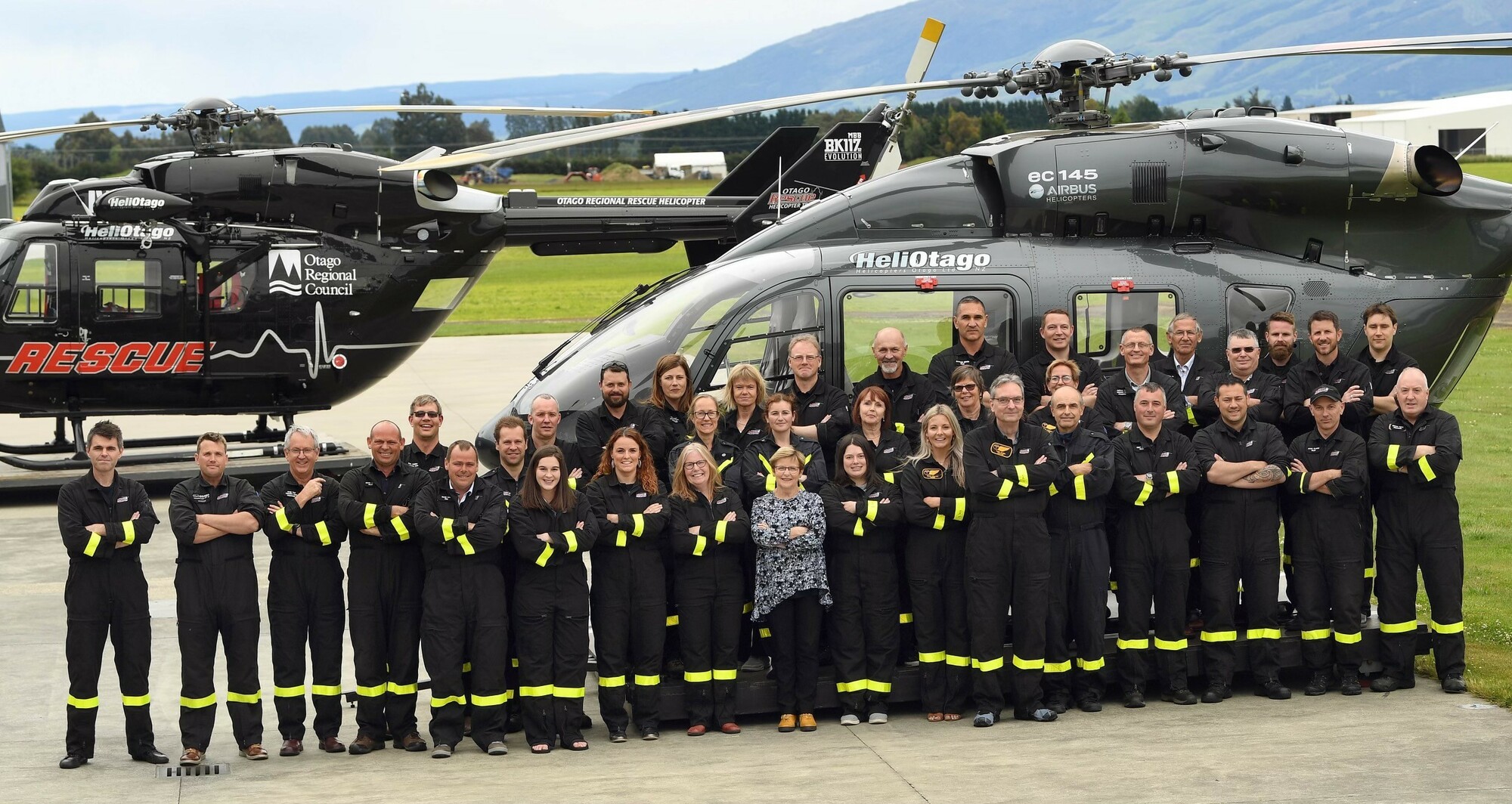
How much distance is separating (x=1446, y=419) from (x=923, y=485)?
286 centimetres

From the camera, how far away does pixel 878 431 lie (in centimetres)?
830

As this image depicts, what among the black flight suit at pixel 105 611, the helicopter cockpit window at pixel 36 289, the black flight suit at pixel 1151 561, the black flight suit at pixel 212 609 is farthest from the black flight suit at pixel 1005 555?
the helicopter cockpit window at pixel 36 289

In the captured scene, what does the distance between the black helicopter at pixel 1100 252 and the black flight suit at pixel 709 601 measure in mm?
1844

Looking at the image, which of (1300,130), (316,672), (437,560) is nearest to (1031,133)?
(1300,130)

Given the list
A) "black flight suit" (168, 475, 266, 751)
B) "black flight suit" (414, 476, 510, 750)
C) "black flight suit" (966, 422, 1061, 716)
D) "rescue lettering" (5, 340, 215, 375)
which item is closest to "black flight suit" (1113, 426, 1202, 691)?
"black flight suit" (966, 422, 1061, 716)

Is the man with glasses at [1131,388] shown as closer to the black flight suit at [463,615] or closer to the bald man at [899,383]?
the bald man at [899,383]

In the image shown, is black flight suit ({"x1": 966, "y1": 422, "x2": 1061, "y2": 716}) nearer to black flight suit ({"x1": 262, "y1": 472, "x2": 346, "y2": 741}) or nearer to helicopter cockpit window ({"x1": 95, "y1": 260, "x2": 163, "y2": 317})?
black flight suit ({"x1": 262, "y1": 472, "x2": 346, "y2": 741})

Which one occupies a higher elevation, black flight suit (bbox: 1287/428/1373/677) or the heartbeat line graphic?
the heartbeat line graphic

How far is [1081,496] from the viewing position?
7895 mm

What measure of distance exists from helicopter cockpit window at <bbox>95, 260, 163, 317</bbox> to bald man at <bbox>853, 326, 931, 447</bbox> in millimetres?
8211

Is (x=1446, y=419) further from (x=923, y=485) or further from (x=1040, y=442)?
(x=923, y=485)

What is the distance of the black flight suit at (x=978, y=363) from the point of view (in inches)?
354

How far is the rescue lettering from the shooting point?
13977 mm

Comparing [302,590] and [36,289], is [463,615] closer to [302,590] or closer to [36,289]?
[302,590]
